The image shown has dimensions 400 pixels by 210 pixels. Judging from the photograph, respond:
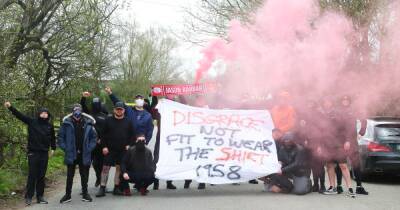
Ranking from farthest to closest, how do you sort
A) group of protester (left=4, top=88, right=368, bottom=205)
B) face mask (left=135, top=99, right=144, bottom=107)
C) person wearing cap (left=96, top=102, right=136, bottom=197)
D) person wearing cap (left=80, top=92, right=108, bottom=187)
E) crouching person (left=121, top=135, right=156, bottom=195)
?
person wearing cap (left=80, top=92, right=108, bottom=187)
face mask (left=135, top=99, right=144, bottom=107)
person wearing cap (left=96, top=102, right=136, bottom=197)
crouching person (left=121, top=135, right=156, bottom=195)
group of protester (left=4, top=88, right=368, bottom=205)

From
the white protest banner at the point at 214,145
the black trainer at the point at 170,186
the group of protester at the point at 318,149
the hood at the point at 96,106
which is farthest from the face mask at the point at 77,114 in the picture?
the group of protester at the point at 318,149

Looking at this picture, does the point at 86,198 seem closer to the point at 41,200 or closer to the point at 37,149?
the point at 41,200

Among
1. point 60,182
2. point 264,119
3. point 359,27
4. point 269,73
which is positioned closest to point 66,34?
point 60,182

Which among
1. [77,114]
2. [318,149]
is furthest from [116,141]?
[318,149]

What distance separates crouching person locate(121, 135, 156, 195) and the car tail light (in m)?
4.85

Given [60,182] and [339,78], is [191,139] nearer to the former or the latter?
[60,182]

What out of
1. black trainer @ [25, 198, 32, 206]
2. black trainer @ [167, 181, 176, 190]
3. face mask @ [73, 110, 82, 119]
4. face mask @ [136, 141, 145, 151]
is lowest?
black trainer @ [25, 198, 32, 206]

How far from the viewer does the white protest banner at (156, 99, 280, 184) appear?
419 inches

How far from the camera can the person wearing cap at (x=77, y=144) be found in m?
10.1

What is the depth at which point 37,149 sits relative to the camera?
9.91 metres

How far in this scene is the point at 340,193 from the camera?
1075 cm

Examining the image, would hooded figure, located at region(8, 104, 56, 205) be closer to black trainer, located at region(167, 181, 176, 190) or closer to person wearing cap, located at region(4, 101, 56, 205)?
person wearing cap, located at region(4, 101, 56, 205)

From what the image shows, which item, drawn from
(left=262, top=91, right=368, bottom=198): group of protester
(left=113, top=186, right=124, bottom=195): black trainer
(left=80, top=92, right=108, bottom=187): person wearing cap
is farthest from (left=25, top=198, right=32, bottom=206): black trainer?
(left=262, top=91, right=368, bottom=198): group of protester

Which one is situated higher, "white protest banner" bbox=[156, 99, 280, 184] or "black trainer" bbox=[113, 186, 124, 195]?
"white protest banner" bbox=[156, 99, 280, 184]
